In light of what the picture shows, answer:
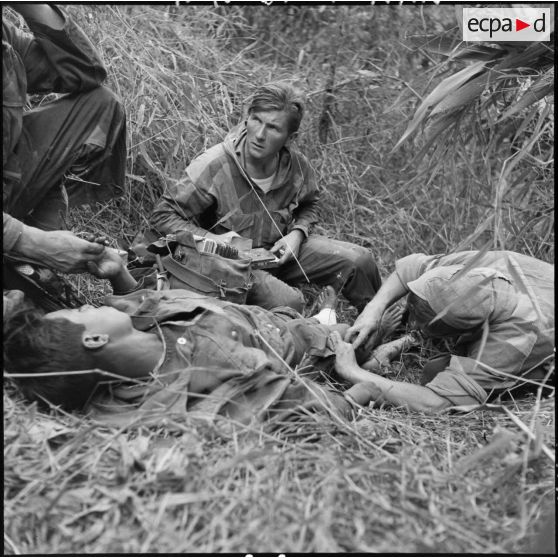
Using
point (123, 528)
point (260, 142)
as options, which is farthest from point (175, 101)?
point (123, 528)

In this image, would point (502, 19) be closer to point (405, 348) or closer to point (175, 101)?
point (405, 348)

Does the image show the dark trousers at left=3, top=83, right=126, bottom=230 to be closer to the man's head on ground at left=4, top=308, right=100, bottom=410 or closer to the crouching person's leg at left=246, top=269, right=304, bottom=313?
the man's head on ground at left=4, top=308, right=100, bottom=410

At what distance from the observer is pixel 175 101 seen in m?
4.43

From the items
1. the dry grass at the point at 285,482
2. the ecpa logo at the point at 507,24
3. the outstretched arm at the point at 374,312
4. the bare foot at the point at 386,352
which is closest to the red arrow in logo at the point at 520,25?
the ecpa logo at the point at 507,24

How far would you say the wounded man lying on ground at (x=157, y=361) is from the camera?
241 centimetres

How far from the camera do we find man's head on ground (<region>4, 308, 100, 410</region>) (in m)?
2.40

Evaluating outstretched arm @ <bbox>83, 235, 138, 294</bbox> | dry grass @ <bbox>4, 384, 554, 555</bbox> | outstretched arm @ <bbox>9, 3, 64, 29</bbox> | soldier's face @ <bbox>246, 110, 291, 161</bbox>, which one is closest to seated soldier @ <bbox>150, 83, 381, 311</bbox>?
soldier's face @ <bbox>246, 110, 291, 161</bbox>

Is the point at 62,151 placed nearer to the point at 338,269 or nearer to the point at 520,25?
the point at 338,269

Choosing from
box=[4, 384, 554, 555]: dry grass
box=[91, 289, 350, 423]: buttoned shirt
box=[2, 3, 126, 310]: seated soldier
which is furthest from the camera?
box=[2, 3, 126, 310]: seated soldier

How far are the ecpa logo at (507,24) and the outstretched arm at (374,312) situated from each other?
4.28 ft

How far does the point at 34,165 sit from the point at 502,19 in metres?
1.81

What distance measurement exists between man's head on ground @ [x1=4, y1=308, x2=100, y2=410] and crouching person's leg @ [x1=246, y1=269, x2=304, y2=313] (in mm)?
1233

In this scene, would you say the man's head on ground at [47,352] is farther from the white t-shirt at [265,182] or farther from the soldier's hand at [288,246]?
the white t-shirt at [265,182]

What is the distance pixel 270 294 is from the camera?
11.7ft
